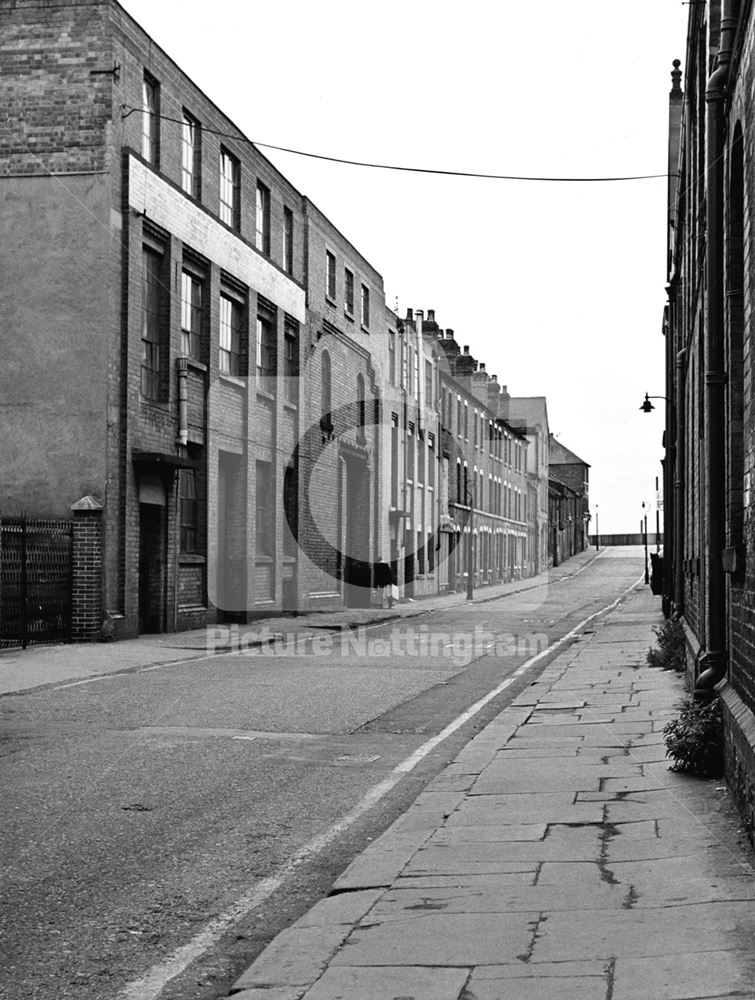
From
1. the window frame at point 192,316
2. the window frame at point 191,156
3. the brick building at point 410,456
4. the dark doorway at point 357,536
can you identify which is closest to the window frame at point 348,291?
the brick building at point 410,456

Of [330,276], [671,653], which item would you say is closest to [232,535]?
[330,276]

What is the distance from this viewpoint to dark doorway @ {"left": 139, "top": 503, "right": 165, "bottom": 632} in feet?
76.3

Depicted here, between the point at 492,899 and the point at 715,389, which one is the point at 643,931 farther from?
the point at 715,389

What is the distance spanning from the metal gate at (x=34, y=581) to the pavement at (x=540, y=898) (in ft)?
39.0

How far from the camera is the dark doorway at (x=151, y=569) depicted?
23250mm

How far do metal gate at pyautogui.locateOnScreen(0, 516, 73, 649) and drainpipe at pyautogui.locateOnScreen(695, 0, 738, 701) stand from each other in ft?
40.9

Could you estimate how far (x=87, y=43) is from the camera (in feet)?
69.9

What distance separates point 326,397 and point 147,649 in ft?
51.6

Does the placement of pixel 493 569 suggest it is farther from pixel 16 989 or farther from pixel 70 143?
pixel 16 989

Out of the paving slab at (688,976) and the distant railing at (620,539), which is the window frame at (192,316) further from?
the distant railing at (620,539)

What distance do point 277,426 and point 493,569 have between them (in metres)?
39.7

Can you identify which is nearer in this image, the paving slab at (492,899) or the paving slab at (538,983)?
the paving slab at (538,983)

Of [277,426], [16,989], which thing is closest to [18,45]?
[277,426]

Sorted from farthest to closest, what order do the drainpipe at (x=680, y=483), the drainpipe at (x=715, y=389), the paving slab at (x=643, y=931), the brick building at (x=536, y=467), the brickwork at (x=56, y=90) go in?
the brick building at (x=536, y=467) → the drainpipe at (x=680, y=483) → the brickwork at (x=56, y=90) → the drainpipe at (x=715, y=389) → the paving slab at (x=643, y=931)
